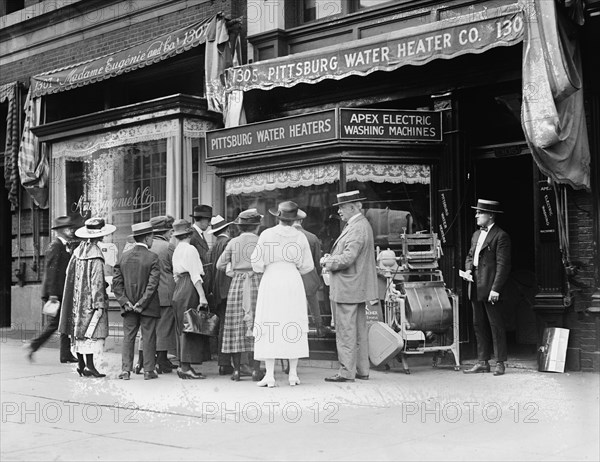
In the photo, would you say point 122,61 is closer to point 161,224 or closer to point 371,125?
point 161,224

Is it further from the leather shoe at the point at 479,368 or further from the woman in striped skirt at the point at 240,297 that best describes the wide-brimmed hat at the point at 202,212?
the leather shoe at the point at 479,368

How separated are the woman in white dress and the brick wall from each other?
315cm

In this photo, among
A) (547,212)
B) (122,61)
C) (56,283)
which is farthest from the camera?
(122,61)

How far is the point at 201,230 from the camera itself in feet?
37.7

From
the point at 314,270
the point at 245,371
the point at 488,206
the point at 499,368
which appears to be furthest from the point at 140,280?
the point at 499,368

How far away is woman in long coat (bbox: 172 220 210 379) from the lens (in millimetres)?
10242

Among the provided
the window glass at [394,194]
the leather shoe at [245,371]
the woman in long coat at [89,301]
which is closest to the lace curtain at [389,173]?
the window glass at [394,194]

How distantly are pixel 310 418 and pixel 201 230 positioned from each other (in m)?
4.53

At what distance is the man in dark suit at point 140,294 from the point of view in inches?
404

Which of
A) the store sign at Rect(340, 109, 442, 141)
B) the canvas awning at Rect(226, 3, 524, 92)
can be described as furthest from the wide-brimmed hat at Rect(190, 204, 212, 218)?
the canvas awning at Rect(226, 3, 524, 92)

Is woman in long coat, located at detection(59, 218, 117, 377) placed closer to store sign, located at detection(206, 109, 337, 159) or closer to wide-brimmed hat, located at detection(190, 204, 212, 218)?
wide-brimmed hat, located at detection(190, 204, 212, 218)

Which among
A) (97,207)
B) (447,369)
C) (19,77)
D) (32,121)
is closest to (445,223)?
(447,369)

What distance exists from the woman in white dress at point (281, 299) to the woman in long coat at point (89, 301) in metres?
2.26

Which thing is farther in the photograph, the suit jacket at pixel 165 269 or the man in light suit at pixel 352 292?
the suit jacket at pixel 165 269
